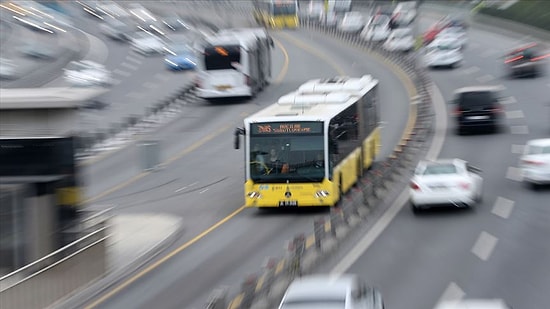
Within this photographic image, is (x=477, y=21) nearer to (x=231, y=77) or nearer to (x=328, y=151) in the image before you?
(x=231, y=77)

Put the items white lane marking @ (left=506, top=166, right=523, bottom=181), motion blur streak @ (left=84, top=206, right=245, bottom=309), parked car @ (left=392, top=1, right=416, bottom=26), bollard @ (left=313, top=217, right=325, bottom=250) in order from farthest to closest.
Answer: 1. parked car @ (left=392, top=1, right=416, bottom=26)
2. white lane marking @ (left=506, top=166, right=523, bottom=181)
3. bollard @ (left=313, top=217, right=325, bottom=250)
4. motion blur streak @ (left=84, top=206, right=245, bottom=309)

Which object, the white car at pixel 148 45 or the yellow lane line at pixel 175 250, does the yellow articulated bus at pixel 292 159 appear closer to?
the yellow lane line at pixel 175 250

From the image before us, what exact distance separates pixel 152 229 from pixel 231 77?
24.9 m

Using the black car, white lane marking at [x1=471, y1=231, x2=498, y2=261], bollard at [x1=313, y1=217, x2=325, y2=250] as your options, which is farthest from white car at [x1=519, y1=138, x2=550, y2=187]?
the black car

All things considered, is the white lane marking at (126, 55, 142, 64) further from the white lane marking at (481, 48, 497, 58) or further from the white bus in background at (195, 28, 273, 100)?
the white lane marking at (481, 48, 497, 58)

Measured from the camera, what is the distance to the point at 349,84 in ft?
116

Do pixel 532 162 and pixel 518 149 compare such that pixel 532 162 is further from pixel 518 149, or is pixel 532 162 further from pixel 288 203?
pixel 518 149

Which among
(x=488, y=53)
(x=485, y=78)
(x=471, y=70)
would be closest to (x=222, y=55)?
(x=485, y=78)

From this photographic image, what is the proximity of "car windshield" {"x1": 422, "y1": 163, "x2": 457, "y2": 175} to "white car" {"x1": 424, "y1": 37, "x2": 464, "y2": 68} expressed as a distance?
36.0 m

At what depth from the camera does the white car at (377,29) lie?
81.5m

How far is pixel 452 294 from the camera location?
1920 cm

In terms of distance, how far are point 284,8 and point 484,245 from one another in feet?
251

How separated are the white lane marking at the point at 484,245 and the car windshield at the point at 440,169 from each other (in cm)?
340

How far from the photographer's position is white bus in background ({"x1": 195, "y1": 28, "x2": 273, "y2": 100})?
5184 centimetres
